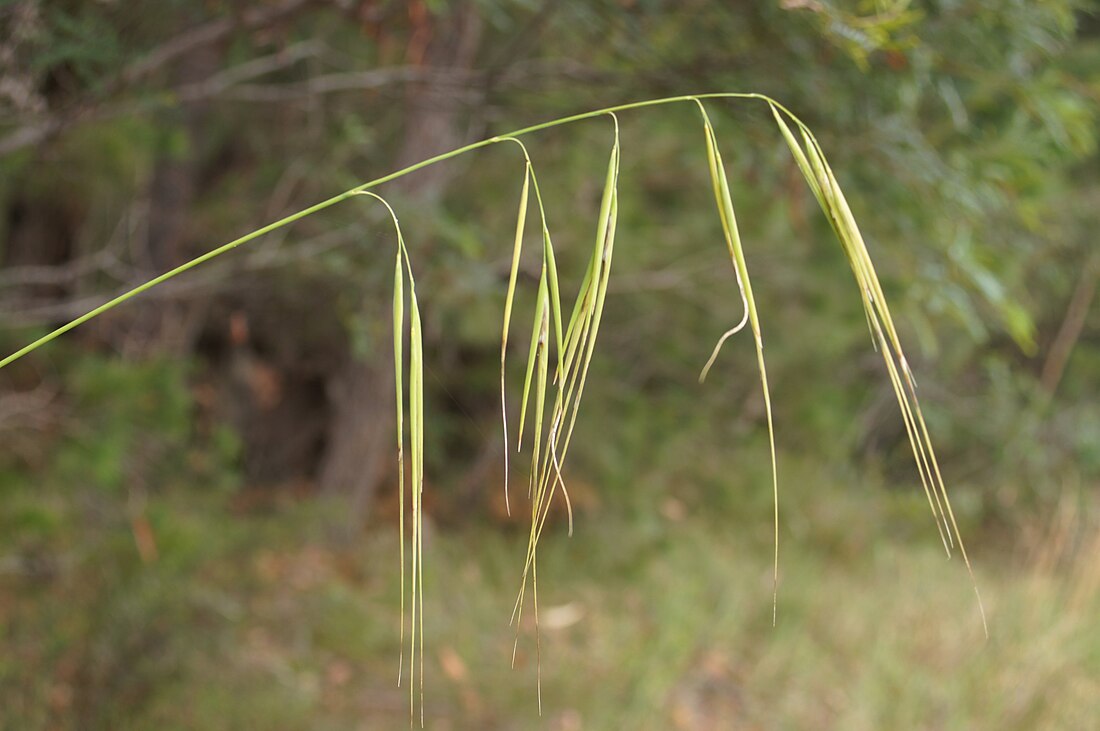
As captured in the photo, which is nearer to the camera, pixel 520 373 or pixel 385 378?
pixel 385 378

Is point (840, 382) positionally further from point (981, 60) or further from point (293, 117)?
point (981, 60)

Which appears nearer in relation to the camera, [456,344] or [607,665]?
[607,665]

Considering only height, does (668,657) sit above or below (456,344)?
below

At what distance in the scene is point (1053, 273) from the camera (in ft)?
11.4

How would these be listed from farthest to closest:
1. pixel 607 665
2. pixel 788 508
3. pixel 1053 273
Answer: pixel 788 508
pixel 607 665
pixel 1053 273

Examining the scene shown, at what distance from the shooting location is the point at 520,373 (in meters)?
5.42

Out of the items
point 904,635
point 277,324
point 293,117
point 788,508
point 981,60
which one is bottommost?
point 788,508

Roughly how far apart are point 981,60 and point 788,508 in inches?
159

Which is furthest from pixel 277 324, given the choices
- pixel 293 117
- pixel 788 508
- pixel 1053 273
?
pixel 1053 273

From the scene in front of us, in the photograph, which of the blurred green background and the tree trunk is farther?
the tree trunk

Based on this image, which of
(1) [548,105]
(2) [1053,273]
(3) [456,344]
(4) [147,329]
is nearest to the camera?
(1) [548,105]

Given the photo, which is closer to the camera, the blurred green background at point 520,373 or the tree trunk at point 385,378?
the blurred green background at point 520,373

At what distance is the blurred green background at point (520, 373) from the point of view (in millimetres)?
2432

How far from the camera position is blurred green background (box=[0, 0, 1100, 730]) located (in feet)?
7.98
